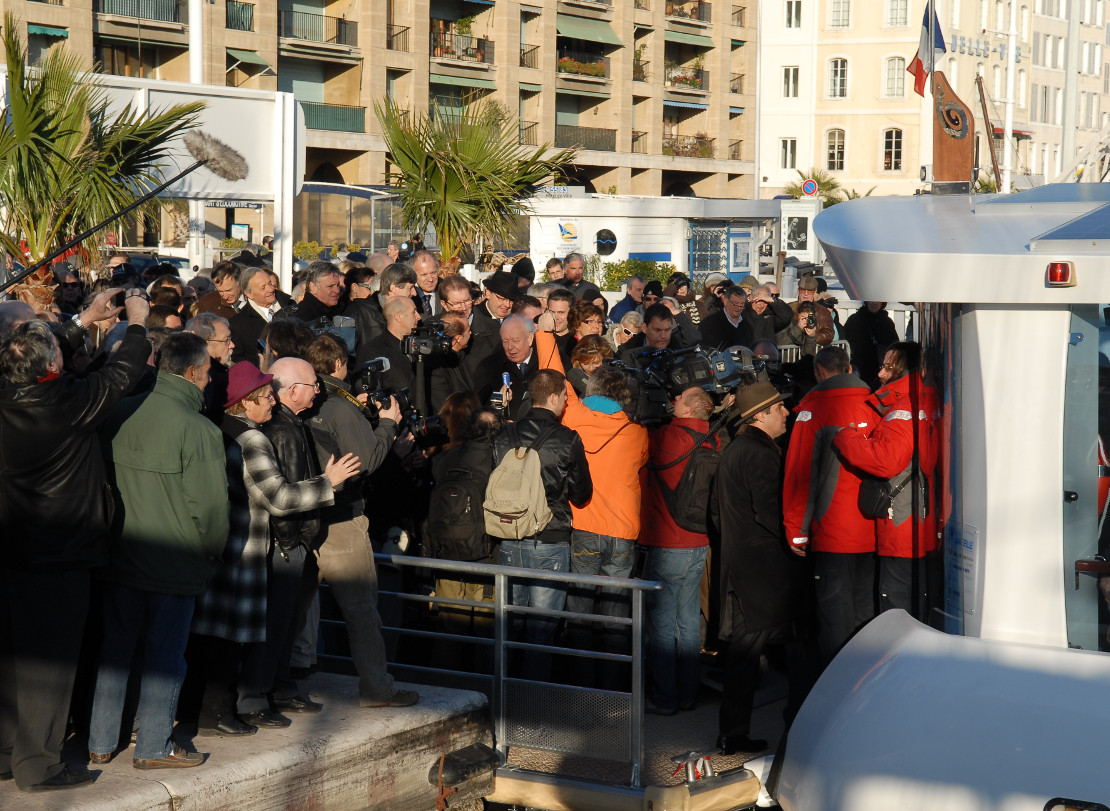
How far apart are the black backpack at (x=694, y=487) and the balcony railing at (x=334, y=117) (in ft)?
138

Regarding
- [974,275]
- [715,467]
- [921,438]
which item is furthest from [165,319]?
[974,275]

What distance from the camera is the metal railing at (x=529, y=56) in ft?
176

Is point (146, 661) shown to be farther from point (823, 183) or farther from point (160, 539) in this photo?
point (823, 183)

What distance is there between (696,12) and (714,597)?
186ft

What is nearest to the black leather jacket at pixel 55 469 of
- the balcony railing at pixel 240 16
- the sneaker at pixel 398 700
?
the sneaker at pixel 398 700

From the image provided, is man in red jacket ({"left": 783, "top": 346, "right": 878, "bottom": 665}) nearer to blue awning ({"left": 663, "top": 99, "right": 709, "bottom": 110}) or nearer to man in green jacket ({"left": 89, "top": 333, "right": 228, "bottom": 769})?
man in green jacket ({"left": 89, "top": 333, "right": 228, "bottom": 769})

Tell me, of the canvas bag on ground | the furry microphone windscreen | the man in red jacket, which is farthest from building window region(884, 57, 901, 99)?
the canvas bag on ground

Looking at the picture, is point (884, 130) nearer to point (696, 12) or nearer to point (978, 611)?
point (696, 12)

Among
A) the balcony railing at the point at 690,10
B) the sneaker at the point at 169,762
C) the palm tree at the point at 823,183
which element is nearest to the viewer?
the sneaker at the point at 169,762

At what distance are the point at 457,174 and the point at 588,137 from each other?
43.8 meters

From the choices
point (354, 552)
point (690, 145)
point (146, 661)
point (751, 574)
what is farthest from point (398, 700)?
point (690, 145)

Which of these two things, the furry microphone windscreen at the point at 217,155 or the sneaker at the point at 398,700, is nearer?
the sneaker at the point at 398,700

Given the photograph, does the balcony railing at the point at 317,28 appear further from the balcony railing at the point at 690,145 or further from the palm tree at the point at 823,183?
the palm tree at the point at 823,183

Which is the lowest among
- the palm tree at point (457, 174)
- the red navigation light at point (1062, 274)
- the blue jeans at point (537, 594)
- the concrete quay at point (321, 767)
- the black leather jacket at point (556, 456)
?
the concrete quay at point (321, 767)
